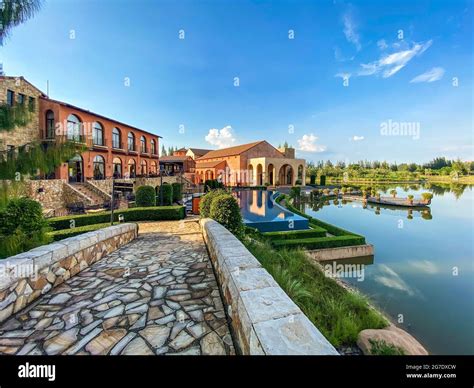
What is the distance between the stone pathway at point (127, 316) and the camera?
1842 mm

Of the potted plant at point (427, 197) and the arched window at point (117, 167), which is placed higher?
the arched window at point (117, 167)

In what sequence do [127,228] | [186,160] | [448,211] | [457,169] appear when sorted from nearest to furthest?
[127,228] < [448,211] < [186,160] < [457,169]

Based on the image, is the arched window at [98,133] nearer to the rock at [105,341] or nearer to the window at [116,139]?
the window at [116,139]

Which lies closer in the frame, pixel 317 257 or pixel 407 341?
→ pixel 407 341

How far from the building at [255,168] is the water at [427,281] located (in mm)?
19601

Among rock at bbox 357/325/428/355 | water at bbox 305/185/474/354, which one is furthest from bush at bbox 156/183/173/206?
rock at bbox 357/325/428/355

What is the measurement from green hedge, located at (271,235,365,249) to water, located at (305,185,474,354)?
123 cm

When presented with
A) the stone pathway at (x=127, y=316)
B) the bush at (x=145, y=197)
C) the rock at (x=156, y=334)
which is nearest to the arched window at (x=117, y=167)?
the bush at (x=145, y=197)

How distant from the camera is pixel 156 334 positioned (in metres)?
1.97

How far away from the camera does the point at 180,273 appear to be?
3.41m
